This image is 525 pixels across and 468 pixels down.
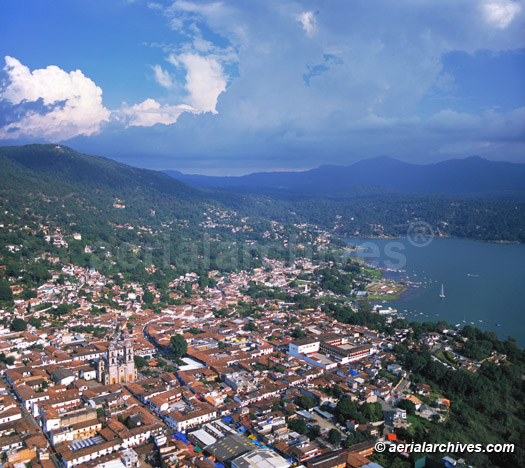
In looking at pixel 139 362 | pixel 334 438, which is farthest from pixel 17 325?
pixel 334 438

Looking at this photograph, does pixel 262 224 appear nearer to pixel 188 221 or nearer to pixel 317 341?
pixel 188 221

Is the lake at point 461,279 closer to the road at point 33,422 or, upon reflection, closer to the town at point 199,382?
the town at point 199,382

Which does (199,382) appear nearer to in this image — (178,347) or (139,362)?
(139,362)

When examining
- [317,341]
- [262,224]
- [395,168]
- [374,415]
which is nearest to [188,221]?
[262,224]
